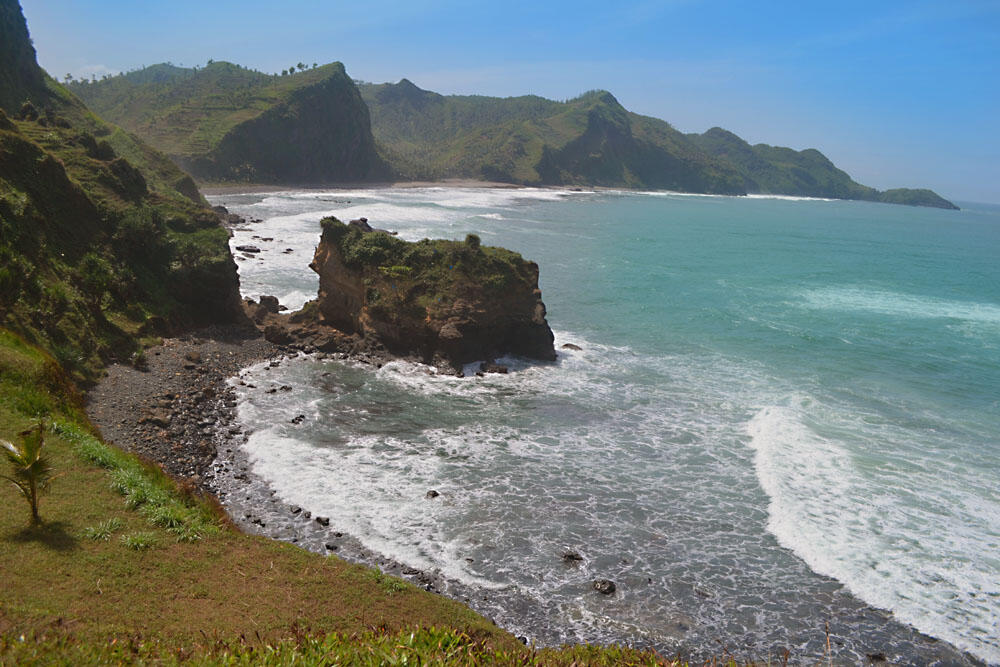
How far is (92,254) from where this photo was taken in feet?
81.4

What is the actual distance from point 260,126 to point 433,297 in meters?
99.0

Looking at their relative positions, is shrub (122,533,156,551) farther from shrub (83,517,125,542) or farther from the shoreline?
the shoreline

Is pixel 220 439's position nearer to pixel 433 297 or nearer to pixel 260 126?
pixel 433 297

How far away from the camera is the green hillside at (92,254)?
65.2 ft

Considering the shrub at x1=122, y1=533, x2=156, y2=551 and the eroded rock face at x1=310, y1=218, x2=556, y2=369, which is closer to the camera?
the shrub at x1=122, y1=533, x2=156, y2=551

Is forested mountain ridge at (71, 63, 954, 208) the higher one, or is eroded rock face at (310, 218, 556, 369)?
forested mountain ridge at (71, 63, 954, 208)

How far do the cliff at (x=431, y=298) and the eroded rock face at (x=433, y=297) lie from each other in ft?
0.16

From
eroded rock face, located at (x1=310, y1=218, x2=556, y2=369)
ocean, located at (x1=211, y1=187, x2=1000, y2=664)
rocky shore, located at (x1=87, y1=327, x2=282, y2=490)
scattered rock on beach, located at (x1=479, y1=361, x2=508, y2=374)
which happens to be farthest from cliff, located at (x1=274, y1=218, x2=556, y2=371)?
rocky shore, located at (x1=87, y1=327, x2=282, y2=490)

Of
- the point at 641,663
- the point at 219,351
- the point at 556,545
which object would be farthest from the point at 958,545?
the point at 219,351

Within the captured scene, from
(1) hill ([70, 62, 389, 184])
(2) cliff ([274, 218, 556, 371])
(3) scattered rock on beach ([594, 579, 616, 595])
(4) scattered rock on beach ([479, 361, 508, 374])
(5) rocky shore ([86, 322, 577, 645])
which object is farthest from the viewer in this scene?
(1) hill ([70, 62, 389, 184])

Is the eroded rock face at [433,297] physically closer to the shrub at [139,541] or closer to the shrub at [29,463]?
the shrub at [139,541]

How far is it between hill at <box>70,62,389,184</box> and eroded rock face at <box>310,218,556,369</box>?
80082 millimetres

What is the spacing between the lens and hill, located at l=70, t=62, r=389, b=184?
10181 cm

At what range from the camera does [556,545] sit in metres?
15.1
